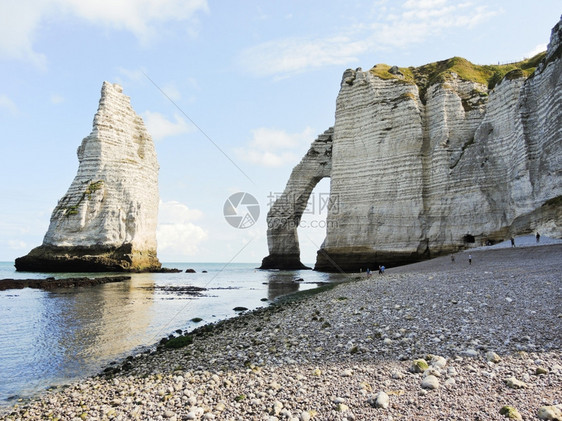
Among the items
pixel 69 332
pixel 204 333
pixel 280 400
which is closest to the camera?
pixel 280 400

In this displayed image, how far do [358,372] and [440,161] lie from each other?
116 ft

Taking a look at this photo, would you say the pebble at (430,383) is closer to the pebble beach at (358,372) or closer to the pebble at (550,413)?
the pebble beach at (358,372)

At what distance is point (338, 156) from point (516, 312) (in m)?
37.6

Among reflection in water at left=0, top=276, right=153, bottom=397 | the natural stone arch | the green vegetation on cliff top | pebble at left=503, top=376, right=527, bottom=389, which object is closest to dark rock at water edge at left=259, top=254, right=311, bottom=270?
the natural stone arch

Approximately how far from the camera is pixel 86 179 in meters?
51.1

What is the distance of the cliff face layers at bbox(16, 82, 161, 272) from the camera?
47969 mm

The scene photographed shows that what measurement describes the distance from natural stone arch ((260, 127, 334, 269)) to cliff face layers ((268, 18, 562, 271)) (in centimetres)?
1094

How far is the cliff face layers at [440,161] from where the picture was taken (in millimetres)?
26722

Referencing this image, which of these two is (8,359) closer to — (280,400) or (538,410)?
(280,400)

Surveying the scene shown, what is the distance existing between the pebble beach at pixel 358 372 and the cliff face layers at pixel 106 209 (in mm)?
43862

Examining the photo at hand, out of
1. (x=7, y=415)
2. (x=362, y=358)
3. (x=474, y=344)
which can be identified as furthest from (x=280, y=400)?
(x=7, y=415)

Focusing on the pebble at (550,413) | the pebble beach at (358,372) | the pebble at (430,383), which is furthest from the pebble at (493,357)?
the pebble at (550,413)

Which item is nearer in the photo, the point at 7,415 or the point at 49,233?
the point at 7,415

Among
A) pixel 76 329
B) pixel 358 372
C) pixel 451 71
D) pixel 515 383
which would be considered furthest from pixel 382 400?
pixel 451 71
